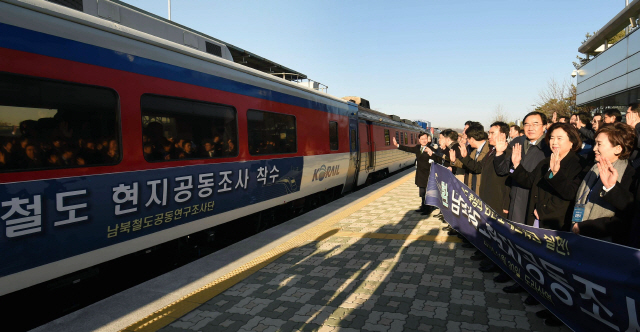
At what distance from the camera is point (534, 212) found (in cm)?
372

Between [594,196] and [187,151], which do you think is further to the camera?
[187,151]

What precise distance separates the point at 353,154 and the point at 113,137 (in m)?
8.04

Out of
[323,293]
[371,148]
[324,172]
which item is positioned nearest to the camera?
[323,293]

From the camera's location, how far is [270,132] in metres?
6.55

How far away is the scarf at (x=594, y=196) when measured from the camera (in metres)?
2.81

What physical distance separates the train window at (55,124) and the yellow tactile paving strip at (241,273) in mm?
1600

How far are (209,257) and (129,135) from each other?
214 centimetres

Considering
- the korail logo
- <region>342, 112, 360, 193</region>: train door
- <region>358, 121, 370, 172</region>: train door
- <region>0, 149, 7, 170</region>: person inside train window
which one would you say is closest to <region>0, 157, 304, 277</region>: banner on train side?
<region>0, 149, 7, 170</region>: person inside train window

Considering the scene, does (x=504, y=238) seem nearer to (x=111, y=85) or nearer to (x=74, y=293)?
(x=111, y=85)

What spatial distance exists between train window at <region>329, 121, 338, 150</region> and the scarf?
6689 millimetres

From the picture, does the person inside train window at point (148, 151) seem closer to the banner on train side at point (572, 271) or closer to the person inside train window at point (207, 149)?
the person inside train window at point (207, 149)

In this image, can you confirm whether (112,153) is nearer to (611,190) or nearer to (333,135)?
(611,190)

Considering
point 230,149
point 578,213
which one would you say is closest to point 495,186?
point 578,213

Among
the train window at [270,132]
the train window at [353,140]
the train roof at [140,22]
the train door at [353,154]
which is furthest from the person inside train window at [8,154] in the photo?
the train window at [353,140]
